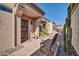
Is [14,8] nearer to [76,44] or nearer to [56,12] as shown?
[56,12]

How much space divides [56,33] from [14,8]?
929 millimetres

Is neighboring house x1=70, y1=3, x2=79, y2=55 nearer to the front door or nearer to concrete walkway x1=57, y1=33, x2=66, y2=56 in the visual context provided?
concrete walkway x1=57, y1=33, x2=66, y2=56

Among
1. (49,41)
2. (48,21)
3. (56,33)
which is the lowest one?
(49,41)

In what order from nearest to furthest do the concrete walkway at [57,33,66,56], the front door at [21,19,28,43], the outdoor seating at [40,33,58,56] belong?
the concrete walkway at [57,33,66,56], the outdoor seating at [40,33,58,56], the front door at [21,19,28,43]

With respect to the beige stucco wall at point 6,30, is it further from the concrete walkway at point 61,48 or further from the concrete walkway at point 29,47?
the concrete walkway at point 61,48

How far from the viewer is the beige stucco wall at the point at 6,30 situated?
2.31m

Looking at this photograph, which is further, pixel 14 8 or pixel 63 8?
pixel 14 8

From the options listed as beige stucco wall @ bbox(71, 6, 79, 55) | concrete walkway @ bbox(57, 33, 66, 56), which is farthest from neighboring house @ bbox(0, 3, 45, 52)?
beige stucco wall @ bbox(71, 6, 79, 55)

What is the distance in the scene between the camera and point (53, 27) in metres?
2.33

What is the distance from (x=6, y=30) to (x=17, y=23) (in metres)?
0.27

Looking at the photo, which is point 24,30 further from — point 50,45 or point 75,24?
point 75,24

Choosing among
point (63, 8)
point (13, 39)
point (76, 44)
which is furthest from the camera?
point (13, 39)

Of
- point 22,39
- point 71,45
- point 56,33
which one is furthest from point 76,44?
point 22,39

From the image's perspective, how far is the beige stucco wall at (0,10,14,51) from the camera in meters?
2.31
